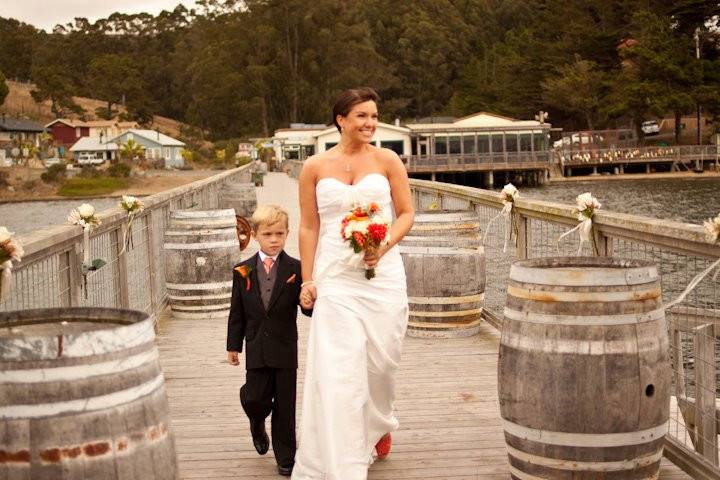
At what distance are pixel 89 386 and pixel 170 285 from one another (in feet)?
23.6

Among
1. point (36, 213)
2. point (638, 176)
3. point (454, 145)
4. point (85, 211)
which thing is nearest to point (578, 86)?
point (638, 176)

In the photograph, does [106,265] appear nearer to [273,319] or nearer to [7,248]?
[273,319]

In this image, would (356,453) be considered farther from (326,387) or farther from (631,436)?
(631,436)

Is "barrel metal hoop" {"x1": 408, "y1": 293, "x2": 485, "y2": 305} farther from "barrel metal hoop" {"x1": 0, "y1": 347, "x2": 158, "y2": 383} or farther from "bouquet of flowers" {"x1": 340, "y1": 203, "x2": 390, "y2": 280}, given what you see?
"barrel metal hoop" {"x1": 0, "y1": 347, "x2": 158, "y2": 383}

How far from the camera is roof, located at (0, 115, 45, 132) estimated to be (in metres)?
130

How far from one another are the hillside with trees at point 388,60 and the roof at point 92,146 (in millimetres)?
14350

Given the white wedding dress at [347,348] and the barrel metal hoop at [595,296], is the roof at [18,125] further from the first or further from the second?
the barrel metal hoop at [595,296]

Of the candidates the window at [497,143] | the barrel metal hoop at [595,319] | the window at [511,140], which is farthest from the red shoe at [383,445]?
the window at [511,140]

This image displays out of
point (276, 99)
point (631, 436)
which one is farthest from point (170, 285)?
point (276, 99)

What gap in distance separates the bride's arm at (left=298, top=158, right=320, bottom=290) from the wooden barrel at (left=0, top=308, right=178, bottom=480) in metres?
2.03

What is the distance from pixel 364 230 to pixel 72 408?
203 centimetres

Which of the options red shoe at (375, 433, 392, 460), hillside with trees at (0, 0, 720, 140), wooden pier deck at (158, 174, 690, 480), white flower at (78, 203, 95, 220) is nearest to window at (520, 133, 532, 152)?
hillside with trees at (0, 0, 720, 140)

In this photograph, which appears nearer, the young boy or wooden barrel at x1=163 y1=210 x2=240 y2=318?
the young boy

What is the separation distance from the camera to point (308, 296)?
503 centimetres
